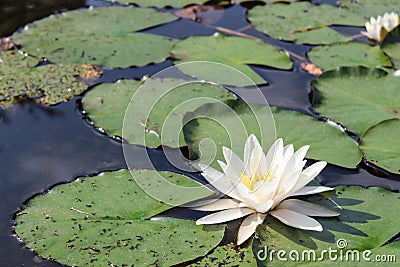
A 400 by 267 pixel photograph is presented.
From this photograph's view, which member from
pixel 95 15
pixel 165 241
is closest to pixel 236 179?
pixel 165 241

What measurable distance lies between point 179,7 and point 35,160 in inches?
78.0

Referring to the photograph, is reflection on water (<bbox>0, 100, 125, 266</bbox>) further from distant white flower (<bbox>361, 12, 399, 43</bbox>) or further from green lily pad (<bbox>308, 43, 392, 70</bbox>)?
distant white flower (<bbox>361, 12, 399, 43</bbox>)

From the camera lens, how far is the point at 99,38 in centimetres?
369

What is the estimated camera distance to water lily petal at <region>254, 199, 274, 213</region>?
2055 millimetres

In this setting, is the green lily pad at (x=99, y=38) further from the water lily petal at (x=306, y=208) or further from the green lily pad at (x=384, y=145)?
the water lily petal at (x=306, y=208)

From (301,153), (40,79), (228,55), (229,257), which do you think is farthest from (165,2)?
(229,257)

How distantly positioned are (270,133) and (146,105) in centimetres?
74

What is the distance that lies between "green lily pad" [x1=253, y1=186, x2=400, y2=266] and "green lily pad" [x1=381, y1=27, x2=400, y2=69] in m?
1.39

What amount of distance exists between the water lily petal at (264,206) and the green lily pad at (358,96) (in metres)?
0.86

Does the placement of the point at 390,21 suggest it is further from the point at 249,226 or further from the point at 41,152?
the point at 41,152

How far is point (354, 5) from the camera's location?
4070 mm

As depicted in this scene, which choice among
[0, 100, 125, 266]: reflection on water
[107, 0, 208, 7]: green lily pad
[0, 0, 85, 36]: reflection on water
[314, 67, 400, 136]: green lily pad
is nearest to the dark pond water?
[0, 100, 125, 266]: reflection on water

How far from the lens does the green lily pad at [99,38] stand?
3.50 meters

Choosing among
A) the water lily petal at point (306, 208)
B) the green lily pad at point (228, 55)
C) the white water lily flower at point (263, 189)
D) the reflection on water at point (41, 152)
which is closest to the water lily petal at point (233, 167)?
the white water lily flower at point (263, 189)
